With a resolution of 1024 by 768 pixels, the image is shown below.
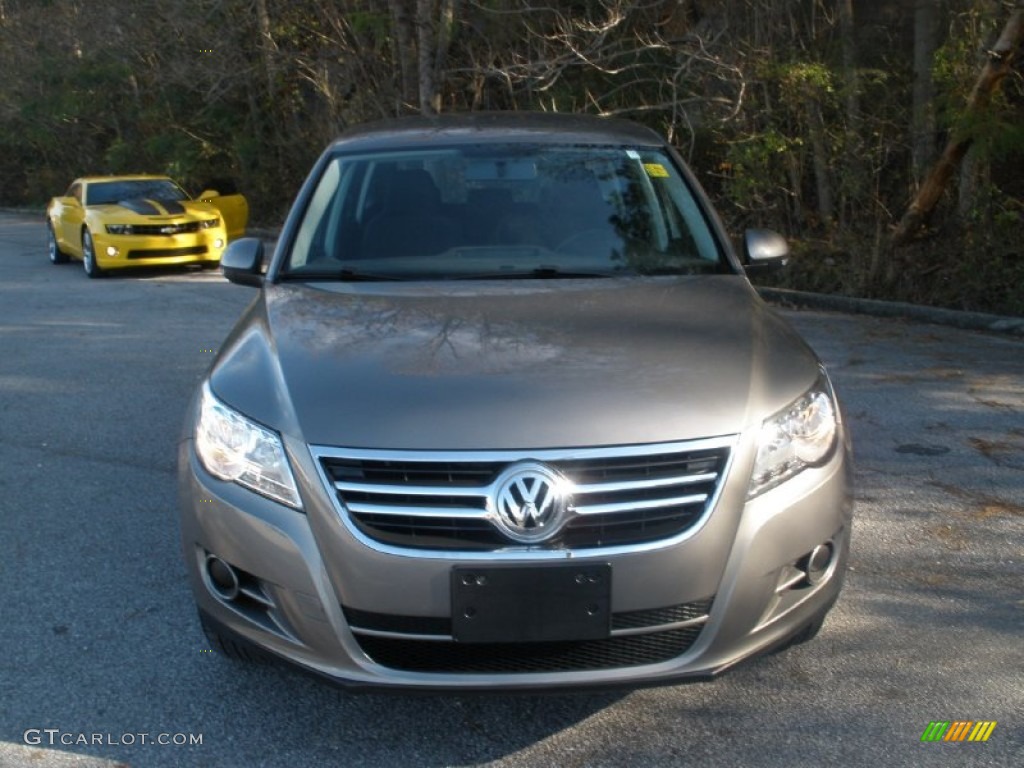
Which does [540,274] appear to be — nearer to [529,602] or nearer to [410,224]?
[410,224]

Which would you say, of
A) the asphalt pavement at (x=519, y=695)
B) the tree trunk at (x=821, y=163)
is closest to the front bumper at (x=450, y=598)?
the asphalt pavement at (x=519, y=695)

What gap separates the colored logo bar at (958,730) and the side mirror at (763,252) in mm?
2134

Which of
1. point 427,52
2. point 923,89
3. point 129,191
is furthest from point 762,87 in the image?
point 129,191

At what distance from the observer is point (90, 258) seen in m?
15.5

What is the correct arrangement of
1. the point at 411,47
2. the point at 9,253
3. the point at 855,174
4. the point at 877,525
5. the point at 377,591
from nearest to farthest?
the point at 377,591
the point at 877,525
the point at 855,174
the point at 411,47
the point at 9,253

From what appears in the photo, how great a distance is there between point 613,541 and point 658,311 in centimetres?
115

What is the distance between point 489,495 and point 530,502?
0.35ft

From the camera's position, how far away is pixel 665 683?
313 centimetres

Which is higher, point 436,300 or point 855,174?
point 436,300

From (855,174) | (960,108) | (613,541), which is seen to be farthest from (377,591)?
(855,174)

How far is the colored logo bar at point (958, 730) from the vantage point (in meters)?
3.41

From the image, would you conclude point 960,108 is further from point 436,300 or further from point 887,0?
point 436,300

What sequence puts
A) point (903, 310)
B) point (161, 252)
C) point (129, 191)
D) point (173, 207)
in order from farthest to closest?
1. point (129, 191)
2. point (173, 207)
3. point (161, 252)
4. point (903, 310)

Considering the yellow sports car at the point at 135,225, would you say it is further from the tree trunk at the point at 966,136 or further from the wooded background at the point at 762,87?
the tree trunk at the point at 966,136
